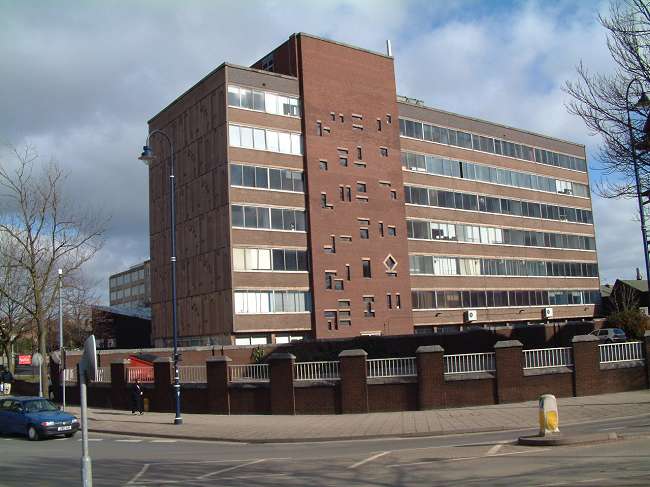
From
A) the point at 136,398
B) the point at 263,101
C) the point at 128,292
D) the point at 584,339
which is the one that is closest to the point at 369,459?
the point at 584,339

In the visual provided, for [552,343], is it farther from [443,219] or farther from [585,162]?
[585,162]

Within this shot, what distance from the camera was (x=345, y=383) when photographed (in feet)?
82.0

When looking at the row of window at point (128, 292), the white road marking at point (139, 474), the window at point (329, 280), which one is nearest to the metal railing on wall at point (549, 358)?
the white road marking at point (139, 474)

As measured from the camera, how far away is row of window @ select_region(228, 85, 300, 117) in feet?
174

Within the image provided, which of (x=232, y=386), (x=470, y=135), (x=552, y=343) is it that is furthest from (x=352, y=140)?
(x=232, y=386)

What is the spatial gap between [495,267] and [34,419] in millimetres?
54391

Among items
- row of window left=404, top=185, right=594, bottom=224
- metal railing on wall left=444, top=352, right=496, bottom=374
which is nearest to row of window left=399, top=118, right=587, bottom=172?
row of window left=404, top=185, right=594, bottom=224

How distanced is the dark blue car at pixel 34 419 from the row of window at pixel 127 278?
13586 cm

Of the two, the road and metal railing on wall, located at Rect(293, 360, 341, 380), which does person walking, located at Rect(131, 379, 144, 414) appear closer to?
metal railing on wall, located at Rect(293, 360, 341, 380)

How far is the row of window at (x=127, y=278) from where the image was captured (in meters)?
158

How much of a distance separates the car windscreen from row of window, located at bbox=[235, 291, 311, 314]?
2614cm

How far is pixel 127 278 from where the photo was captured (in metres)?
166

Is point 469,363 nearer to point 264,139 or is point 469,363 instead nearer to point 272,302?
point 272,302

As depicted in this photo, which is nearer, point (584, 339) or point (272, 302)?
point (584, 339)
